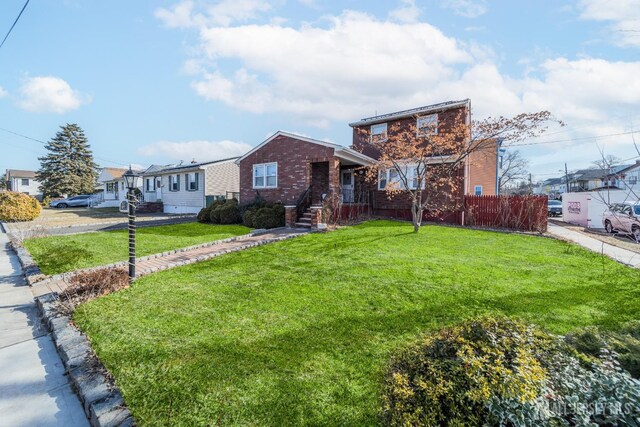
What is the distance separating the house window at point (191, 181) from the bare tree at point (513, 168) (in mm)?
40389

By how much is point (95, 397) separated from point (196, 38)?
958 centimetres

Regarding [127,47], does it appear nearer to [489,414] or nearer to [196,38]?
[196,38]

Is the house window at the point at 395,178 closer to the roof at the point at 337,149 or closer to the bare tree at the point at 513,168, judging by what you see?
the roof at the point at 337,149

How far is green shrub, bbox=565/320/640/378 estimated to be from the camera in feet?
7.82

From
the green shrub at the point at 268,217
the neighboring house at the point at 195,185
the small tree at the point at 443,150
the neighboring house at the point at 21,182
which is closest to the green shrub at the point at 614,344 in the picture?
the small tree at the point at 443,150

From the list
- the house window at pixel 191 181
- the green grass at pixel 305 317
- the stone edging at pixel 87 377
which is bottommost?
the stone edging at pixel 87 377

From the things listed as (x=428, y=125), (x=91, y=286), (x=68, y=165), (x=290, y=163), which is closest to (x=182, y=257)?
(x=91, y=286)

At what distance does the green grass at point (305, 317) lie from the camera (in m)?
2.90

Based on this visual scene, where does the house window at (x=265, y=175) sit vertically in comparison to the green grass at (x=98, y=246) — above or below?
above

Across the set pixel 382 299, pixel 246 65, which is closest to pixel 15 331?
pixel 382 299

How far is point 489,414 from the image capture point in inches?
77.6

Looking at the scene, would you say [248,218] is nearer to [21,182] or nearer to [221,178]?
[221,178]

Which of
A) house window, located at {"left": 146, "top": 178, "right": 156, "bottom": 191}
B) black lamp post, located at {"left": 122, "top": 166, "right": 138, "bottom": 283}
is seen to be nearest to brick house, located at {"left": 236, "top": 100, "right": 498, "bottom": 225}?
black lamp post, located at {"left": 122, "top": 166, "right": 138, "bottom": 283}

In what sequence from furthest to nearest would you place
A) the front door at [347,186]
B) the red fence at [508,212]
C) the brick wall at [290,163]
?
the front door at [347,186], the brick wall at [290,163], the red fence at [508,212]
